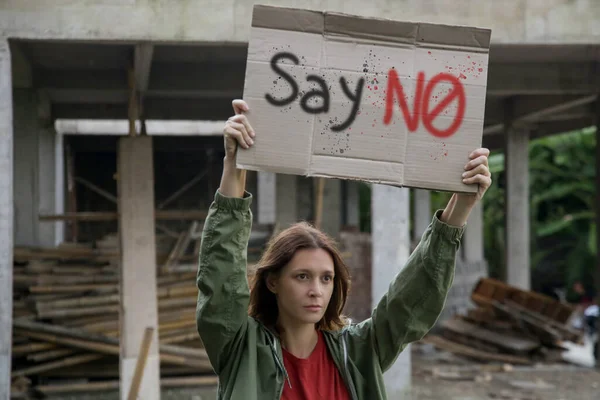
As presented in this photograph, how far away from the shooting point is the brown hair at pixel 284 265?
8.35ft

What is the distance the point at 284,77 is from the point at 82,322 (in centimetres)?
877

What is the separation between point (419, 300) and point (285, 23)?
0.90m

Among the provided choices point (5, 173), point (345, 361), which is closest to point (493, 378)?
point (5, 173)

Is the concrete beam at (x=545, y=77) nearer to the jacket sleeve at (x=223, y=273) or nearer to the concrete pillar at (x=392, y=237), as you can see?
the concrete pillar at (x=392, y=237)

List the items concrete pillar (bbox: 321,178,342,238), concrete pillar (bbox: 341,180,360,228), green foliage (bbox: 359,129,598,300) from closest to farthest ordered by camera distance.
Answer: concrete pillar (bbox: 321,178,342,238)
concrete pillar (bbox: 341,180,360,228)
green foliage (bbox: 359,129,598,300)

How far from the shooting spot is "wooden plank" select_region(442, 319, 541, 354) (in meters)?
13.5

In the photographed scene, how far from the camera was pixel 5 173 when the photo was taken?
729 cm

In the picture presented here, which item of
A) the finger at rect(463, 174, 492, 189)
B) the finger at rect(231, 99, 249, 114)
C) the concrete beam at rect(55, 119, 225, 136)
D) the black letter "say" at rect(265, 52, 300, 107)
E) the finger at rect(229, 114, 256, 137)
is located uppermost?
the concrete beam at rect(55, 119, 225, 136)

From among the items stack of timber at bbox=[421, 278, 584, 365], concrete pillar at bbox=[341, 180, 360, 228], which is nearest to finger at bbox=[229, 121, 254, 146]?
stack of timber at bbox=[421, 278, 584, 365]

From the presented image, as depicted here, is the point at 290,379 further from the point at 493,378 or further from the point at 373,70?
the point at 493,378

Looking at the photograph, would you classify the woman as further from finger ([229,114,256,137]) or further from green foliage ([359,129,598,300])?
green foliage ([359,129,598,300])

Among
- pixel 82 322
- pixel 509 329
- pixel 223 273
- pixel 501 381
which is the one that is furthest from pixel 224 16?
pixel 509 329

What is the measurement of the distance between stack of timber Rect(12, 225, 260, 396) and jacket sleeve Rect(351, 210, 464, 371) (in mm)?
8276

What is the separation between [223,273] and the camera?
2.29 metres
